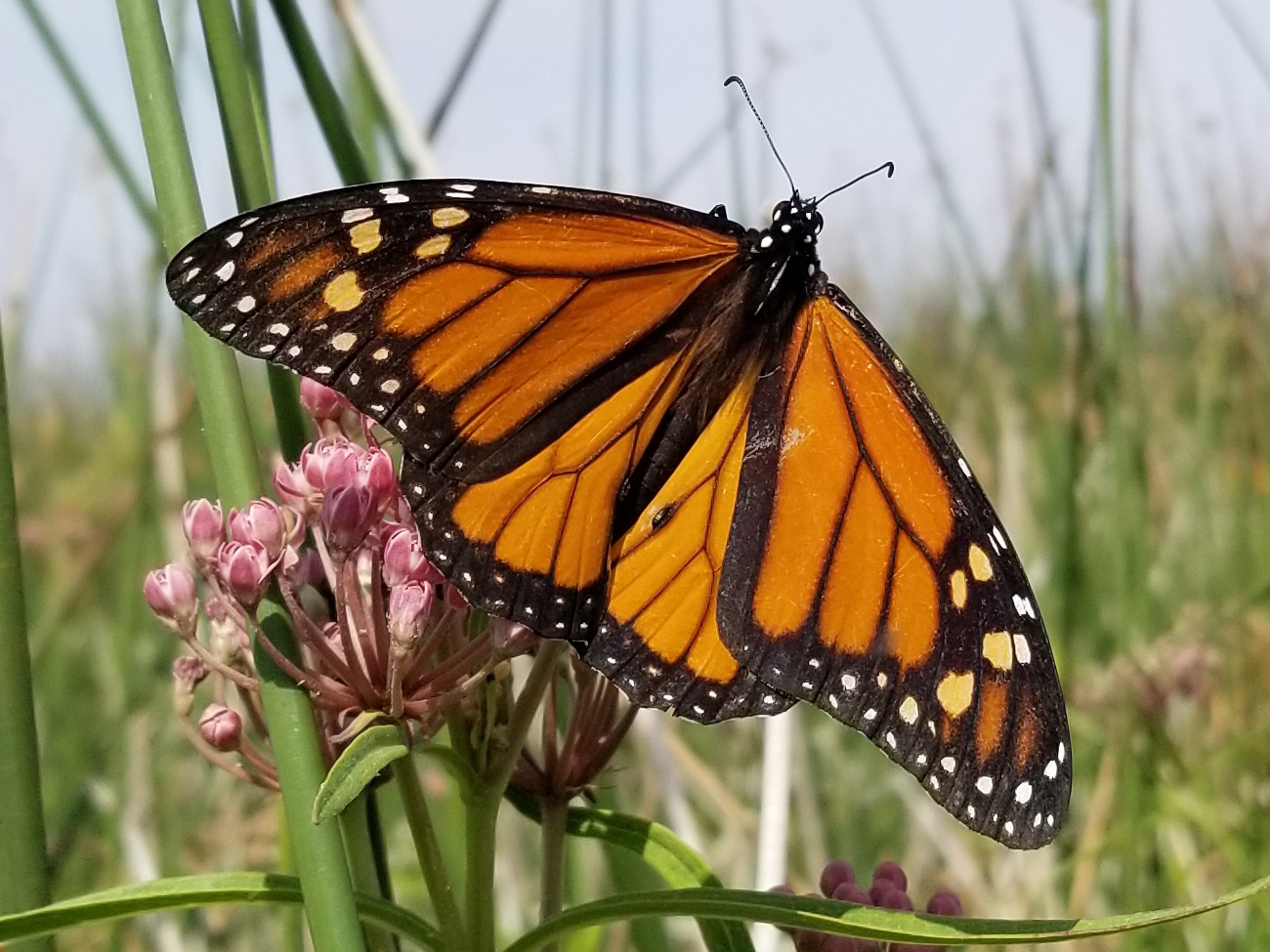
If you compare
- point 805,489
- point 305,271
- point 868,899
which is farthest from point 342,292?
point 868,899

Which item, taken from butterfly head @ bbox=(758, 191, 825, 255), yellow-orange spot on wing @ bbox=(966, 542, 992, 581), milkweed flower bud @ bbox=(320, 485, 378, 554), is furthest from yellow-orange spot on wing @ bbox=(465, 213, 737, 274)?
yellow-orange spot on wing @ bbox=(966, 542, 992, 581)

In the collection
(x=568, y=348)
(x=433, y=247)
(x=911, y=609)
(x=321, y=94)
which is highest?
(x=321, y=94)

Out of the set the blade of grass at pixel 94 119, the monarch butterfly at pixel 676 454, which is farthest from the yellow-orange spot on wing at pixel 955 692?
the blade of grass at pixel 94 119

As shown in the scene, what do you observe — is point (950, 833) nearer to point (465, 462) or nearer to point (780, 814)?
point (780, 814)

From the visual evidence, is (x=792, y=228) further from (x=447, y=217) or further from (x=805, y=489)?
(x=447, y=217)

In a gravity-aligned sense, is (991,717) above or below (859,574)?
below

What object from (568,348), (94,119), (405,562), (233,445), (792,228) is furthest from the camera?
(94,119)
